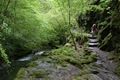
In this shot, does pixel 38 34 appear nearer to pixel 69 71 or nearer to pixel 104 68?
pixel 69 71

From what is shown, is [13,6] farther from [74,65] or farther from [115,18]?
[115,18]

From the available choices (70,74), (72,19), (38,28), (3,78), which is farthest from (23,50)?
(70,74)

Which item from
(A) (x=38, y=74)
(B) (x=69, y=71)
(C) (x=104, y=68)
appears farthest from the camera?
(C) (x=104, y=68)

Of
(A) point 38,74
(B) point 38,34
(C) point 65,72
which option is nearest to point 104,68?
(C) point 65,72

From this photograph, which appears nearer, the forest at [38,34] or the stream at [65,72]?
→ the stream at [65,72]

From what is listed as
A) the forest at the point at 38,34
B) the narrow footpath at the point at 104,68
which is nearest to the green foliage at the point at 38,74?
the forest at the point at 38,34

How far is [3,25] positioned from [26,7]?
398cm

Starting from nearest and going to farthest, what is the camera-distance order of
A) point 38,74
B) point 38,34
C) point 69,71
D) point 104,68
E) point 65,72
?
point 38,74 → point 65,72 → point 69,71 → point 104,68 → point 38,34

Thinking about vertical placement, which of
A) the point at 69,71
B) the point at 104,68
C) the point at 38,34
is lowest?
the point at 104,68

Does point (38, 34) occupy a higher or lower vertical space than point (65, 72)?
higher

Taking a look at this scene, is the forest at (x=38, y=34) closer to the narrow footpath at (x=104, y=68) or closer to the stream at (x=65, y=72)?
the stream at (x=65, y=72)

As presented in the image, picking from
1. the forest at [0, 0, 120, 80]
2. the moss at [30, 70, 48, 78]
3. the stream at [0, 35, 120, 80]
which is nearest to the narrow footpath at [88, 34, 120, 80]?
the stream at [0, 35, 120, 80]

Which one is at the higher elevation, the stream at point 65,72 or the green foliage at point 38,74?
the green foliage at point 38,74

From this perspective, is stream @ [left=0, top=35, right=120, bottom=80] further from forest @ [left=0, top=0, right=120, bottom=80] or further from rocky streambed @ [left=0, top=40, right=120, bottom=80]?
forest @ [left=0, top=0, right=120, bottom=80]
